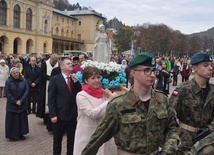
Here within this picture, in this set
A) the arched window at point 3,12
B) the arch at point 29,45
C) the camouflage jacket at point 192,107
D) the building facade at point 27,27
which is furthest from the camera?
the arch at point 29,45

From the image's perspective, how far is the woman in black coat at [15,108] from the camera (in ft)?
25.5

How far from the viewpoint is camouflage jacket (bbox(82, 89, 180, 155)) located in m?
2.63

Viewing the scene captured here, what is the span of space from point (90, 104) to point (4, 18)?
5520cm

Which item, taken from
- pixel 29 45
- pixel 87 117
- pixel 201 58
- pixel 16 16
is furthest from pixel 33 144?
pixel 29 45

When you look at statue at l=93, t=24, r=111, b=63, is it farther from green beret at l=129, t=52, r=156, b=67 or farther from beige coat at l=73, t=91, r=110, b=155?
green beret at l=129, t=52, r=156, b=67

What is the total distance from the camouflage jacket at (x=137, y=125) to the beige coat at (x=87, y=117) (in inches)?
58.6

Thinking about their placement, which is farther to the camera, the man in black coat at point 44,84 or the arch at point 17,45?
the arch at point 17,45

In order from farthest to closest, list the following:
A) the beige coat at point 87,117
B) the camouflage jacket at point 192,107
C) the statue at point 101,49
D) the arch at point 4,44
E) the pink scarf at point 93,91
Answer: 1. the arch at point 4,44
2. the statue at point 101,49
3. the pink scarf at point 93,91
4. the beige coat at point 87,117
5. the camouflage jacket at point 192,107

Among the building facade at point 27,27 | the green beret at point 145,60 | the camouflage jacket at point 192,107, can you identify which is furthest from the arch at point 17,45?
the green beret at point 145,60

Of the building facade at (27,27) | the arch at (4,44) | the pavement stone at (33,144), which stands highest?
the building facade at (27,27)

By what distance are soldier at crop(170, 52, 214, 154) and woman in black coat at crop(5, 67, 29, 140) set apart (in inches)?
198

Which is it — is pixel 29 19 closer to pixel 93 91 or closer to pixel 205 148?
pixel 93 91

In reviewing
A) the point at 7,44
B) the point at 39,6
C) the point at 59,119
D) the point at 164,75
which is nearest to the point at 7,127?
the point at 59,119

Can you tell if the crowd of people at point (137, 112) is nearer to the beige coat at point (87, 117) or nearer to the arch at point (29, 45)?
the beige coat at point (87, 117)
